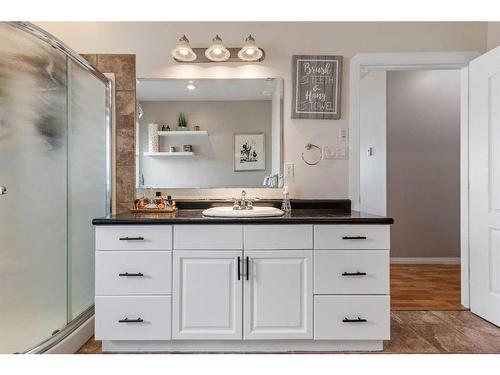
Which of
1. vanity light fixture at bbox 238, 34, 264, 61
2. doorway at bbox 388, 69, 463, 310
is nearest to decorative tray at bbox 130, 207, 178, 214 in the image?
vanity light fixture at bbox 238, 34, 264, 61

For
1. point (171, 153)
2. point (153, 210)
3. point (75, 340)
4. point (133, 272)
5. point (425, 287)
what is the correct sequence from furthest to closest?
point (425, 287) → point (171, 153) → point (153, 210) → point (75, 340) → point (133, 272)

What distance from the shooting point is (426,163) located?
157 inches

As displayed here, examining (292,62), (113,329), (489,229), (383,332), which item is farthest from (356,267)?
(292,62)

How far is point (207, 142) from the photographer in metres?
2.35

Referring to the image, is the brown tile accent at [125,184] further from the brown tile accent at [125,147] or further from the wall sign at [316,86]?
the wall sign at [316,86]

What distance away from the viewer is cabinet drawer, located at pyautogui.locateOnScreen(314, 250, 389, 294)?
69.1 inches

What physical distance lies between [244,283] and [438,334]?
1.33 m

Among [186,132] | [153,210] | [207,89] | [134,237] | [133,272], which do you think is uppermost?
[207,89]

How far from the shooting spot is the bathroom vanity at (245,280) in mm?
1753

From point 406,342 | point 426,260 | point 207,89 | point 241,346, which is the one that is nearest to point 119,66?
point 207,89

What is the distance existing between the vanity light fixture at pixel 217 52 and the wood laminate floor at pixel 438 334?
6.54 ft

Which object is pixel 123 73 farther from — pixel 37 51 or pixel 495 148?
pixel 495 148

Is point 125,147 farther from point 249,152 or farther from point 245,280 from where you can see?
point 245,280

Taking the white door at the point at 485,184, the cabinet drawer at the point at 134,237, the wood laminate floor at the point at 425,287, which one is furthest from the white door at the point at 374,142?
the cabinet drawer at the point at 134,237
